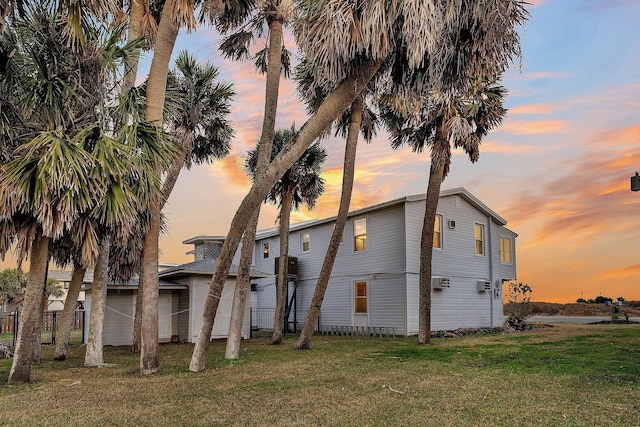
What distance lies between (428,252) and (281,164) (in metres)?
7.24

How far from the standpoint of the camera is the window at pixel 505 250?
2575cm

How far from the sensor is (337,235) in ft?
51.2

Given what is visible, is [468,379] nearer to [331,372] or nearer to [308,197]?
[331,372]

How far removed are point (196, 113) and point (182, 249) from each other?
52.5 feet

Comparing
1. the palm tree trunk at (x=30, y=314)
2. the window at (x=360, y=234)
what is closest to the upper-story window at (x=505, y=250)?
the window at (x=360, y=234)

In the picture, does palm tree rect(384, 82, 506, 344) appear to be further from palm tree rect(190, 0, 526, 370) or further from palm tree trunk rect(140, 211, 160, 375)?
palm tree trunk rect(140, 211, 160, 375)

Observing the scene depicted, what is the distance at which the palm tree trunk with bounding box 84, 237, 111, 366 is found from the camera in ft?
38.5

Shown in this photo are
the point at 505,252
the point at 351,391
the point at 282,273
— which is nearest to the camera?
the point at 351,391

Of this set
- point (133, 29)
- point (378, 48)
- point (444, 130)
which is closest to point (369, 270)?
point (444, 130)

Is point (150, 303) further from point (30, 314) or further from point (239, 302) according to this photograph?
point (239, 302)

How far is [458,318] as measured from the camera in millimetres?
22062

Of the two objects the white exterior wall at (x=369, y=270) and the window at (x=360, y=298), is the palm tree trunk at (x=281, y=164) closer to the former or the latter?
the white exterior wall at (x=369, y=270)

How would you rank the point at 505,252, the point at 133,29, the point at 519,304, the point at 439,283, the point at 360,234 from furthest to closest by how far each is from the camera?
the point at 505,252
the point at 519,304
the point at 360,234
the point at 439,283
the point at 133,29

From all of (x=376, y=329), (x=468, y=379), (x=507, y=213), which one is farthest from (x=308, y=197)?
(x=468, y=379)
